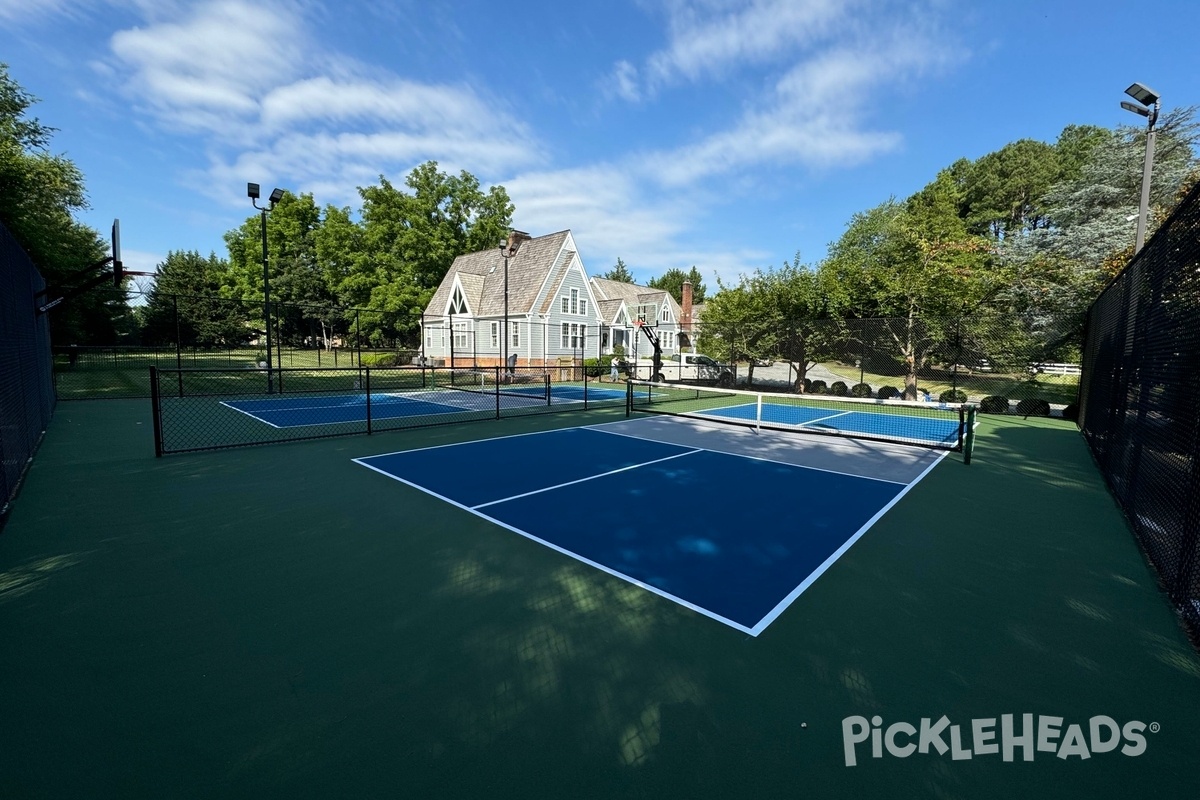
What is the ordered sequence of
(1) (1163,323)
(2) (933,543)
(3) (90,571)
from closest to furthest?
1. (3) (90,571)
2. (2) (933,543)
3. (1) (1163,323)

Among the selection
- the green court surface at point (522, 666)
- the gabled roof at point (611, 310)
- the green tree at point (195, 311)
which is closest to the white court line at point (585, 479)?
the green court surface at point (522, 666)

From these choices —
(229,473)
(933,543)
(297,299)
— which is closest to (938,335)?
(933,543)

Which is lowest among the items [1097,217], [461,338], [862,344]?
[862,344]

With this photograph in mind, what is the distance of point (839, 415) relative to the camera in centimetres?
1545

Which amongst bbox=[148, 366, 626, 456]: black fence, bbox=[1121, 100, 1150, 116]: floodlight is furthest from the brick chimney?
bbox=[1121, 100, 1150, 116]: floodlight

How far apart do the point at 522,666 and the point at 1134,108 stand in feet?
53.0

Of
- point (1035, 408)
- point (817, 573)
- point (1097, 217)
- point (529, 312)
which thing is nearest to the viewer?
point (817, 573)

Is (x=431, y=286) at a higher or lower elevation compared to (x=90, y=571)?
higher

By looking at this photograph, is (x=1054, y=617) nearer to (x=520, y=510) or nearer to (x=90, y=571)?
(x=520, y=510)

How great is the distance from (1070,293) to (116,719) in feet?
87.6

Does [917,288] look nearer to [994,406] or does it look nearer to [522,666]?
[994,406]

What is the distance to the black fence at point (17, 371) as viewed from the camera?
18.1 ft

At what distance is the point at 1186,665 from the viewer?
3014mm

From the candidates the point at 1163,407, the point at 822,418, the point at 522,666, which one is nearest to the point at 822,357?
the point at 822,418
